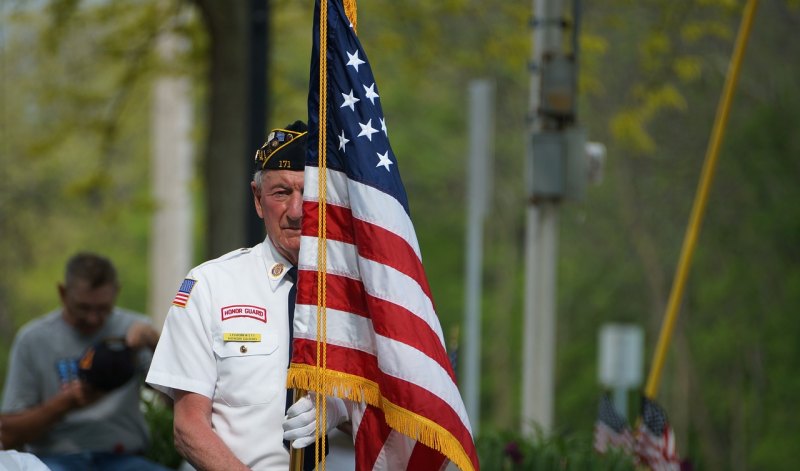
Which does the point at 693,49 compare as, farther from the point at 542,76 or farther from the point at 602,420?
the point at 602,420

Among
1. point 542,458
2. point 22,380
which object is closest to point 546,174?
point 542,458

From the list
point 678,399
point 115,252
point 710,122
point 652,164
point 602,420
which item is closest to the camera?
point 602,420

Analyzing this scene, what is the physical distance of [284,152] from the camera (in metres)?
4.44

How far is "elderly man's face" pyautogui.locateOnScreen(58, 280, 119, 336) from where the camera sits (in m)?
6.21

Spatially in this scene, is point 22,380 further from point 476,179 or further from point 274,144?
point 476,179

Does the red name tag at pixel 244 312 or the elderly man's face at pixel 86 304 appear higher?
the red name tag at pixel 244 312

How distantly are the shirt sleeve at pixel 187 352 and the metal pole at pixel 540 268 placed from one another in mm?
5071

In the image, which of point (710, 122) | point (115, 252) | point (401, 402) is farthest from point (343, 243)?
point (115, 252)

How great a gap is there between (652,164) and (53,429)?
2221 cm

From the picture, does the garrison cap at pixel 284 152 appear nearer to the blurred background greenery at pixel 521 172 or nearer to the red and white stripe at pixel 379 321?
the red and white stripe at pixel 379 321

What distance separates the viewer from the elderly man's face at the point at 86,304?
244 inches

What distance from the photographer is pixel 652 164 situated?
27156 millimetres

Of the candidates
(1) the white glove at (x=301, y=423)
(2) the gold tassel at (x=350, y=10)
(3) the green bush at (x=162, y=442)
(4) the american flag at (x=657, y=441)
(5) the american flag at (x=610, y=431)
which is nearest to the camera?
(1) the white glove at (x=301, y=423)

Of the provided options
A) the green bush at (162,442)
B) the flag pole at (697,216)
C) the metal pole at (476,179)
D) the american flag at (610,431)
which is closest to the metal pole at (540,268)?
the flag pole at (697,216)
